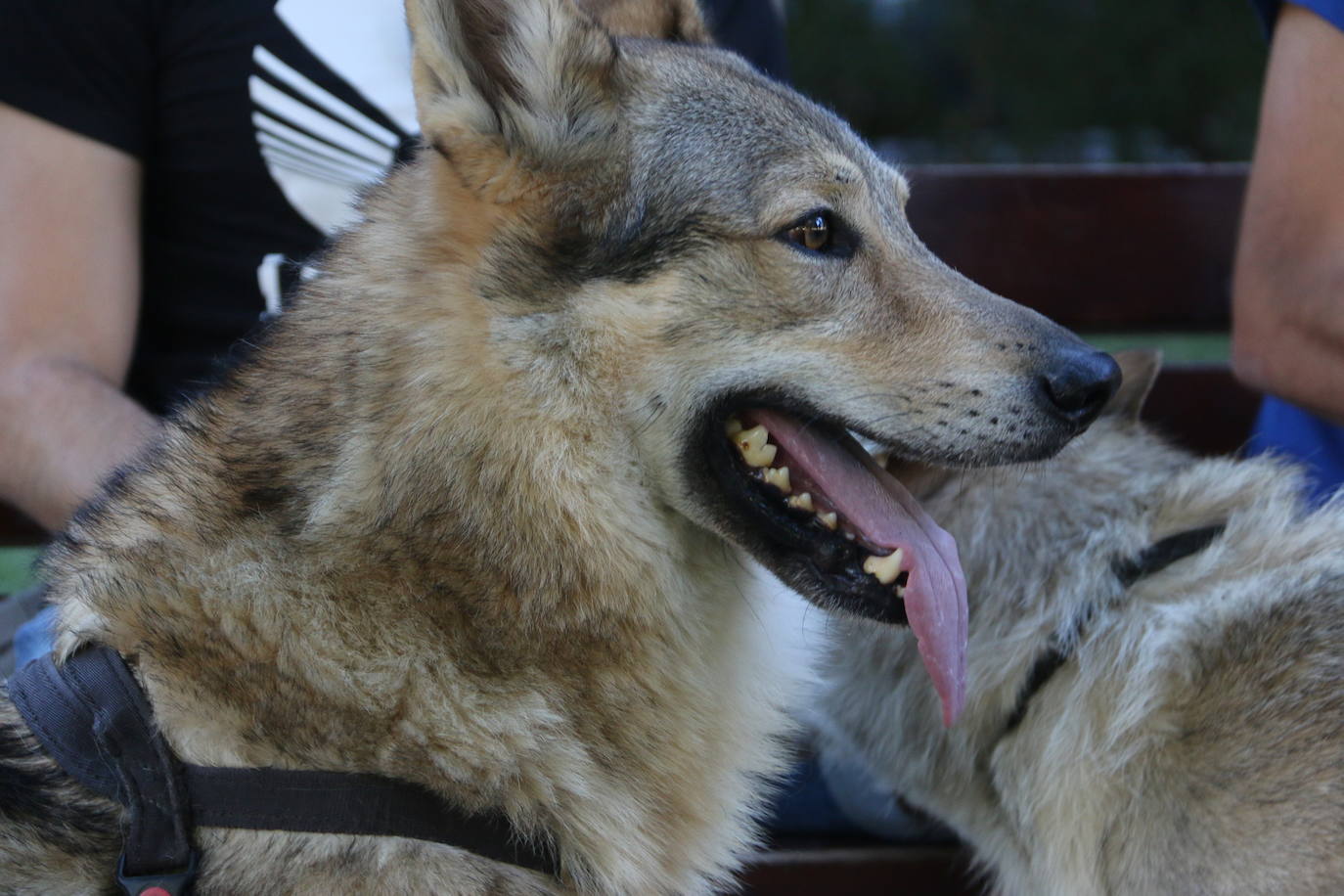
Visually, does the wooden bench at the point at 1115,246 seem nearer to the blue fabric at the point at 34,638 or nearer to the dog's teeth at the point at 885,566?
the dog's teeth at the point at 885,566

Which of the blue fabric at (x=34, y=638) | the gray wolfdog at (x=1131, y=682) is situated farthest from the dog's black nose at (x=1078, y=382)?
the blue fabric at (x=34, y=638)

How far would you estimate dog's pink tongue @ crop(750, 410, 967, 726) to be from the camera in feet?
Result: 6.82

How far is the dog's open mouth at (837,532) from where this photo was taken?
2.06 meters

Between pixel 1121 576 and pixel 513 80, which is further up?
pixel 513 80

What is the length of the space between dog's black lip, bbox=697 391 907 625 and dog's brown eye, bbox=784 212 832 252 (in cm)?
27

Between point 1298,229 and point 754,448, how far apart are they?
1470 mm

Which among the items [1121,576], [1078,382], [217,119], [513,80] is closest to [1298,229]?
[1121,576]

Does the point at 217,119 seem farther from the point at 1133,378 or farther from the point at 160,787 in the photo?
the point at 1133,378

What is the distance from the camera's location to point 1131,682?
2553mm

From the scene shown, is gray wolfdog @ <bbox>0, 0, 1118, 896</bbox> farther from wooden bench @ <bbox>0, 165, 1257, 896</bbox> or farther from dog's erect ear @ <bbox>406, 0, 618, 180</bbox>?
wooden bench @ <bbox>0, 165, 1257, 896</bbox>

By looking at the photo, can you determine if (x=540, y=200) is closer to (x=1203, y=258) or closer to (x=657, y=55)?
(x=657, y=55)

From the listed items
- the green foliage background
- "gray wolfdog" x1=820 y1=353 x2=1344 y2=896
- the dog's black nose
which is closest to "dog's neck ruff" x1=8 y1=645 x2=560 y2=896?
the dog's black nose

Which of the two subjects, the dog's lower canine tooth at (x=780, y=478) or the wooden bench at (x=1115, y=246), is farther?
the wooden bench at (x=1115, y=246)

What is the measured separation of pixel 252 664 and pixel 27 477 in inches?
46.6
